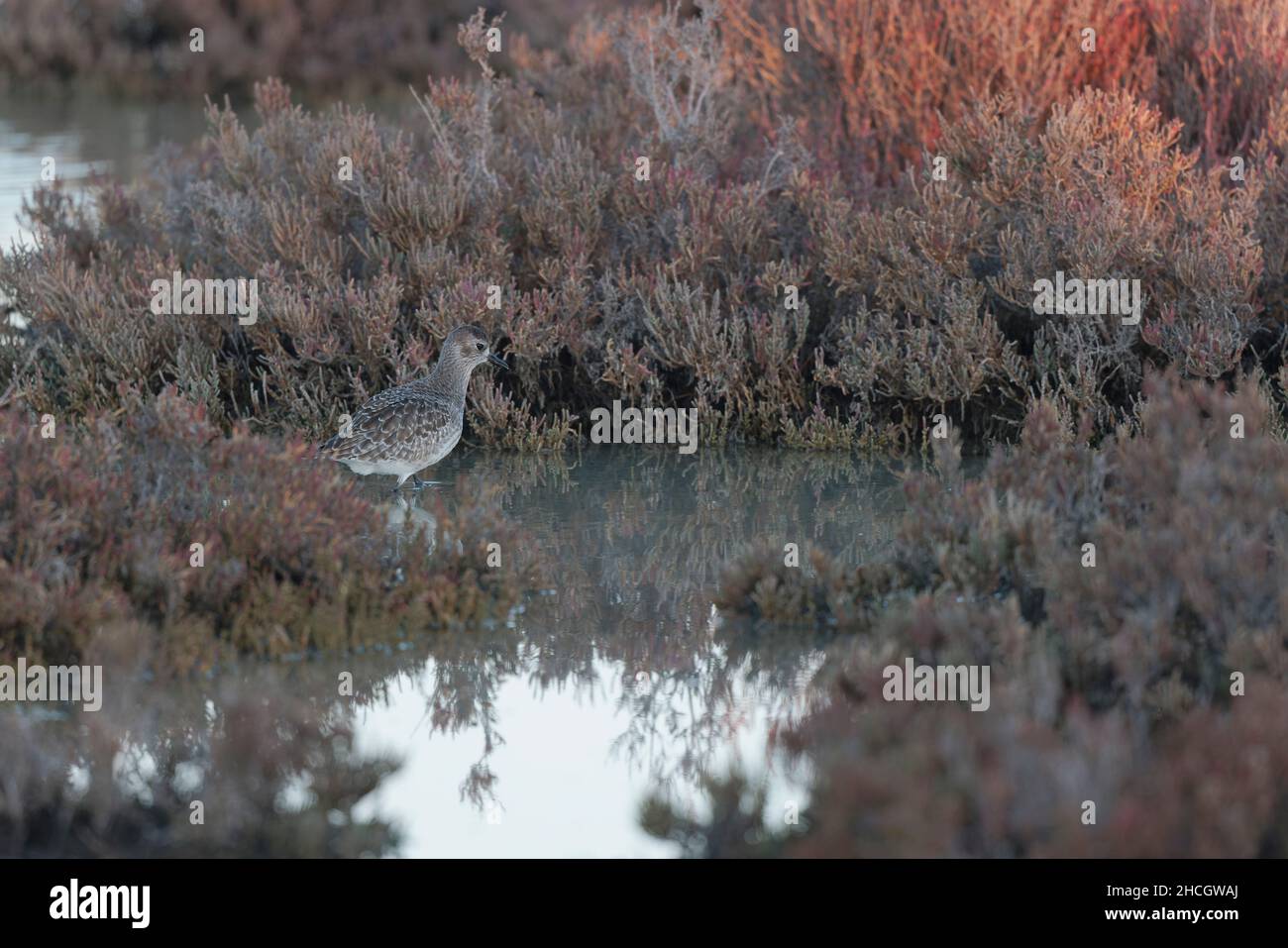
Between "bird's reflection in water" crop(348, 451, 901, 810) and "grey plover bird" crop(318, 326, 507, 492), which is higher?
"grey plover bird" crop(318, 326, 507, 492)

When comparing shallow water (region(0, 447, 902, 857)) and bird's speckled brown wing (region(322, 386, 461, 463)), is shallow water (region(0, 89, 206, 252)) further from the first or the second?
shallow water (region(0, 447, 902, 857))

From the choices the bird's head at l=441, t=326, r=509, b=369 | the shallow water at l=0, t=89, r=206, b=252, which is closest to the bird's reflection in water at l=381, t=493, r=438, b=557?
the bird's head at l=441, t=326, r=509, b=369

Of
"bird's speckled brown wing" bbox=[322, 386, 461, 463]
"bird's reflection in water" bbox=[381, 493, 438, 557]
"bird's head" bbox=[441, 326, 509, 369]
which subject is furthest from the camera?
"bird's head" bbox=[441, 326, 509, 369]

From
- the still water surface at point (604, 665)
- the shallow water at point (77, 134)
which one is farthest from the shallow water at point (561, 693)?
the shallow water at point (77, 134)

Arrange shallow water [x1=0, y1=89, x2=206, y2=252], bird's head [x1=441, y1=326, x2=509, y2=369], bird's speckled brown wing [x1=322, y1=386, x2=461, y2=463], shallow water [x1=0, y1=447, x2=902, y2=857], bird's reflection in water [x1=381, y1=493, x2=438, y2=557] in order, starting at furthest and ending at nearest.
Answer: shallow water [x1=0, y1=89, x2=206, y2=252] < bird's head [x1=441, y1=326, x2=509, y2=369] < bird's speckled brown wing [x1=322, y1=386, x2=461, y2=463] < bird's reflection in water [x1=381, y1=493, x2=438, y2=557] < shallow water [x1=0, y1=447, x2=902, y2=857]

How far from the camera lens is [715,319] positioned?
9406 millimetres

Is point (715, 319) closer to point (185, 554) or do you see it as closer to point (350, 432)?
point (350, 432)

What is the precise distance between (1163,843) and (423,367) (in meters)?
5.92

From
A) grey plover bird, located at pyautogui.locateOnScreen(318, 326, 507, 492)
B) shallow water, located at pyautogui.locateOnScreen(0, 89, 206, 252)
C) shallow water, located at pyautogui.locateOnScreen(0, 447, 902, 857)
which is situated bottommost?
shallow water, located at pyautogui.locateOnScreen(0, 447, 902, 857)

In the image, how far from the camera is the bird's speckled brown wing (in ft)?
26.7

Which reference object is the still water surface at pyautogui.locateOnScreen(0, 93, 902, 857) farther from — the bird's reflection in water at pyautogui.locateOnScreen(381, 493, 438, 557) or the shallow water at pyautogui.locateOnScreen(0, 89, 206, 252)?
the shallow water at pyautogui.locateOnScreen(0, 89, 206, 252)

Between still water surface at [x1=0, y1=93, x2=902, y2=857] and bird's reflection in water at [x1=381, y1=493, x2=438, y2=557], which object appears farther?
bird's reflection in water at [x1=381, y1=493, x2=438, y2=557]

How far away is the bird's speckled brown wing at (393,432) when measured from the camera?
26.7ft
